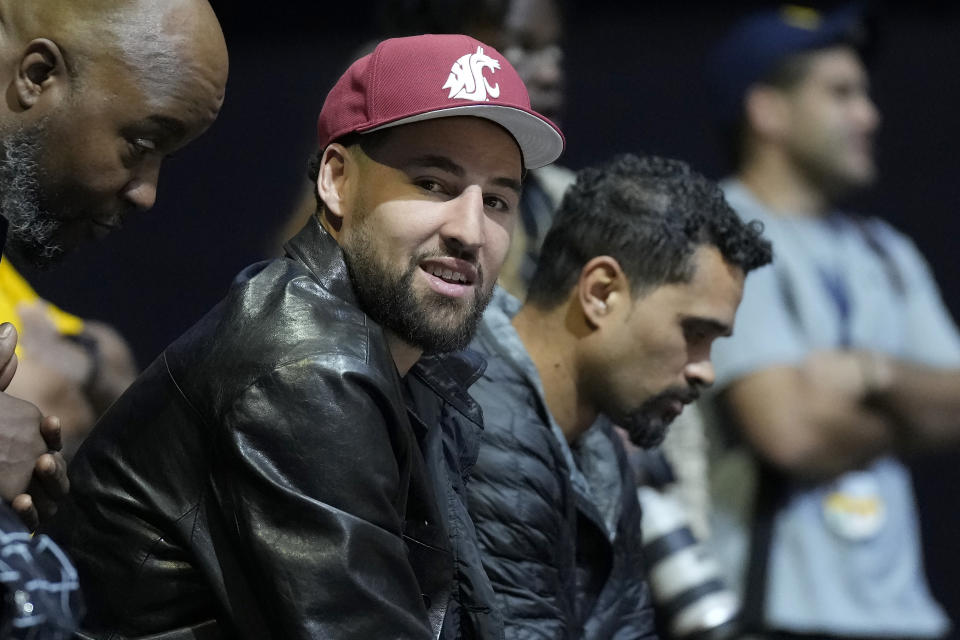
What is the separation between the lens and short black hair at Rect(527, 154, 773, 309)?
320cm

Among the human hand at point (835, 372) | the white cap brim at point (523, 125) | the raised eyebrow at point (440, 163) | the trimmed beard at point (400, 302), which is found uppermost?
the white cap brim at point (523, 125)

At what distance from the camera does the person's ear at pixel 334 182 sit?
8.00 feet

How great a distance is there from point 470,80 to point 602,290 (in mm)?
932

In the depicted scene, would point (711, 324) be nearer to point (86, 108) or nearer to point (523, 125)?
point (523, 125)

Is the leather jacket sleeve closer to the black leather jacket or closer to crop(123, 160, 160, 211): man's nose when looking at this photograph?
the black leather jacket

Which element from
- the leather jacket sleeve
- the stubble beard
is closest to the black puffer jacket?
the stubble beard

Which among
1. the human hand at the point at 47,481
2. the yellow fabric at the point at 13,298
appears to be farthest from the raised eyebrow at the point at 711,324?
the human hand at the point at 47,481

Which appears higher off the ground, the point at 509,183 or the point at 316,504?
the point at 509,183

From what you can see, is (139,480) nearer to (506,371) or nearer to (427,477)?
(427,477)

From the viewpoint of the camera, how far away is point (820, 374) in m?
4.21

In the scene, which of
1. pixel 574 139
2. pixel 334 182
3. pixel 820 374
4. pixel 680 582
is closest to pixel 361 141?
pixel 334 182

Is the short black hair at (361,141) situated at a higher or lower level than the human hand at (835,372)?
higher

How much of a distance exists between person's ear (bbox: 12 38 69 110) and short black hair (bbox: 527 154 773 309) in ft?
4.24

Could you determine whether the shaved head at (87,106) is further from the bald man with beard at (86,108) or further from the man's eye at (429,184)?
the man's eye at (429,184)
